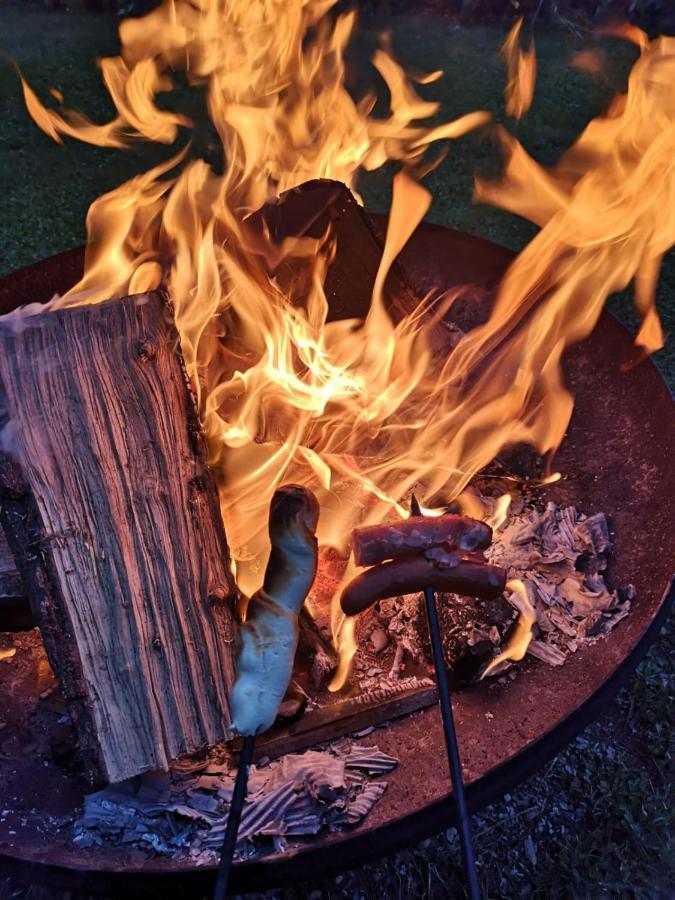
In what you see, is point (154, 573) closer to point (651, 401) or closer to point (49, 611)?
point (49, 611)

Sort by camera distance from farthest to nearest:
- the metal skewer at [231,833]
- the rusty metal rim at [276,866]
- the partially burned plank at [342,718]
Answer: the partially burned plank at [342,718] → the rusty metal rim at [276,866] → the metal skewer at [231,833]

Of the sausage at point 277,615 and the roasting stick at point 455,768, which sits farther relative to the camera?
the sausage at point 277,615

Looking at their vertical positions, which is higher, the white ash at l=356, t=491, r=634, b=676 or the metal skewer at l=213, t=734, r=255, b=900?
the metal skewer at l=213, t=734, r=255, b=900

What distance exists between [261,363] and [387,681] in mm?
931

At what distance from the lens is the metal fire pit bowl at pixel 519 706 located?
1.40 meters

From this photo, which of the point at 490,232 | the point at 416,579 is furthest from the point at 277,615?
the point at 490,232

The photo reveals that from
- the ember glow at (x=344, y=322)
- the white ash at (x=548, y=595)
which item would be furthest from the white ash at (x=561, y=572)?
the ember glow at (x=344, y=322)

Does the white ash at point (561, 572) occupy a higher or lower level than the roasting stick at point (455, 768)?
lower

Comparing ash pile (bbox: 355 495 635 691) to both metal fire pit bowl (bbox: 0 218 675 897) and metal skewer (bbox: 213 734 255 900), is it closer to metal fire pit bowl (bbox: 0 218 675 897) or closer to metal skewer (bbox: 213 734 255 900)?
metal fire pit bowl (bbox: 0 218 675 897)

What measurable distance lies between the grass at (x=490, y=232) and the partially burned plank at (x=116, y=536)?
694mm

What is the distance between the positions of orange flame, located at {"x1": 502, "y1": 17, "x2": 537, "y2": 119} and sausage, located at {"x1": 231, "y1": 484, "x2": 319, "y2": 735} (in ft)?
12.8

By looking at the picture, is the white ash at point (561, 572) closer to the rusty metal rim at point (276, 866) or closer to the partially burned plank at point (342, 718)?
the partially burned plank at point (342, 718)

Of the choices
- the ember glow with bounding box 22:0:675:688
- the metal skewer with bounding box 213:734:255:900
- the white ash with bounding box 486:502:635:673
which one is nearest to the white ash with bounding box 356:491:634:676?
the white ash with bounding box 486:502:635:673

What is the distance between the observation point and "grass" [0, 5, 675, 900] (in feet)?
6.24
